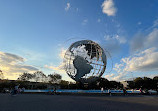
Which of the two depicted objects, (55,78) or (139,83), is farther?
(55,78)

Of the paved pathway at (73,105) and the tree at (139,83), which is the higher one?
the tree at (139,83)

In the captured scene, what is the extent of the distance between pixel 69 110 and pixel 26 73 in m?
61.9

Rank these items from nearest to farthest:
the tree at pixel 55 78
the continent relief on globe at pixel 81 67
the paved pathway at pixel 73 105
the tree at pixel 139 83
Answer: the paved pathway at pixel 73 105
the continent relief on globe at pixel 81 67
the tree at pixel 139 83
the tree at pixel 55 78

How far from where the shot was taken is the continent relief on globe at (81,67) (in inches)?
822

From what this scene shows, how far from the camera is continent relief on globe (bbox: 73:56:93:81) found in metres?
20.9

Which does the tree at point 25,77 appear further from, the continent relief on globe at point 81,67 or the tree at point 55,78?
the continent relief on globe at point 81,67

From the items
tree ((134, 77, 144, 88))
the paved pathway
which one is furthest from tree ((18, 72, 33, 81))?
tree ((134, 77, 144, 88))

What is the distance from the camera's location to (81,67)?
20.9 meters

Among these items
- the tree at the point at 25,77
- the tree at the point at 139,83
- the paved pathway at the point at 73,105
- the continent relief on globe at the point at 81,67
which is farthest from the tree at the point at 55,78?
the paved pathway at the point at 73,105

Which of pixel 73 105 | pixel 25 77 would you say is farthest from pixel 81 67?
pixel 25 77

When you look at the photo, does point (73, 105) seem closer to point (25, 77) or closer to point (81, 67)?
point (81, 67)

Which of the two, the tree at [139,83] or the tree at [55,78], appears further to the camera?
the tree at [55,78]

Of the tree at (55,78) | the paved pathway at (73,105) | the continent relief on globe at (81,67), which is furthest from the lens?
the tree at (55,78)

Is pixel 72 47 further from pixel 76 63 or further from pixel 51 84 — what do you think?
pixel 51 84
